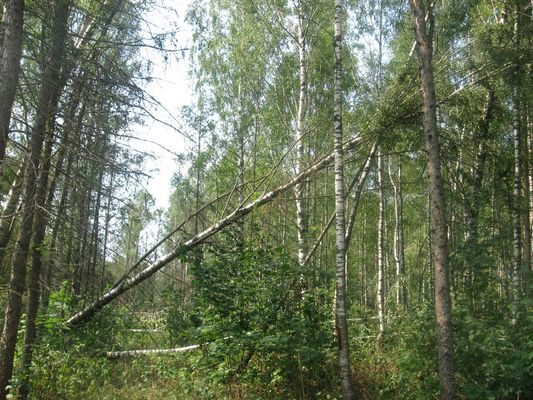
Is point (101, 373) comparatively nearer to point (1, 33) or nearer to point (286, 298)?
point (286, 298)

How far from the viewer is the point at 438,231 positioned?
6648mm

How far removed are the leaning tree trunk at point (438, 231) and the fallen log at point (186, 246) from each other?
75.8 inches

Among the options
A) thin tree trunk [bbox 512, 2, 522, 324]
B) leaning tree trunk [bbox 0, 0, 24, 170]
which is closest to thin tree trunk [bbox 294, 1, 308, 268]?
thin tree trunk [bbox 512, 2, 522, 324]

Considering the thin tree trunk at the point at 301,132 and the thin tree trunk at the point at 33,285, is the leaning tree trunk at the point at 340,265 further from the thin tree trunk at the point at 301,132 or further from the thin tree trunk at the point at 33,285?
the thin tree trunk at the point at 33,285

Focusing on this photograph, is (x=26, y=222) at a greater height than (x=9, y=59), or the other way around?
(x=9, y=59)

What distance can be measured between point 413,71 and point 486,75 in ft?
4.81

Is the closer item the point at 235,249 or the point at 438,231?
the point at 438,231

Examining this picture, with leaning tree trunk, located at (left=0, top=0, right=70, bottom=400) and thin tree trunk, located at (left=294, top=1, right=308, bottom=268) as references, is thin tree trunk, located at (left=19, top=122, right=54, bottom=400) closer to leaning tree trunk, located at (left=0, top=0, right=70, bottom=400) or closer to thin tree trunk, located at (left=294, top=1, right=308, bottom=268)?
leaning tree trunk, located at (left=0, top=0, right=70, bottom=400)

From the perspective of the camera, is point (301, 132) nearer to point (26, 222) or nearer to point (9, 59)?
point (26, 222)

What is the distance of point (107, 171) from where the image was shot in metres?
5.28

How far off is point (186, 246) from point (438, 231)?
12.8 ft

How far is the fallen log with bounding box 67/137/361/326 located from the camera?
7.60m

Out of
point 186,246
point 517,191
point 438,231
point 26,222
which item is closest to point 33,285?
point 26,222

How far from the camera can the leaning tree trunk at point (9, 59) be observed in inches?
169
